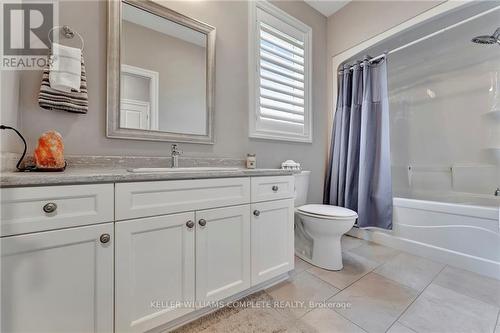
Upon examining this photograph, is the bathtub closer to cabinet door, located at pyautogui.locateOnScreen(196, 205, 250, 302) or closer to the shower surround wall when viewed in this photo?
→ the shower surround wall

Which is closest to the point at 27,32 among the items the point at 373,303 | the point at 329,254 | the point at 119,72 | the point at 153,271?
the point at 119,72

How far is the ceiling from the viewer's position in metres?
2.33

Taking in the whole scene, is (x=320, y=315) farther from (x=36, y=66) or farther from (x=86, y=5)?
(x=86, y=5)

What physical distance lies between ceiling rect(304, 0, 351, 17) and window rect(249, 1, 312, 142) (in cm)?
31

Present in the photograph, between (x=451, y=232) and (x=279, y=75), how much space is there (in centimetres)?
205

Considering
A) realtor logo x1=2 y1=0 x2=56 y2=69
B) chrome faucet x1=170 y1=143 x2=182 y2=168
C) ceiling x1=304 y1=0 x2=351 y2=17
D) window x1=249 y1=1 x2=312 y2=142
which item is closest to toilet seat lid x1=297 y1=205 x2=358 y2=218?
window x1=249 y1=1 x2=312 y2=142

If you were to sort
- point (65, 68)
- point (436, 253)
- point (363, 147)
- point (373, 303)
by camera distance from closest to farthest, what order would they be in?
point (65, 68)
point (373, 303)
point (436, 253)
point (363, 147)

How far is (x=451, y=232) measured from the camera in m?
1.71

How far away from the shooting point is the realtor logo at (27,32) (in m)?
1.03

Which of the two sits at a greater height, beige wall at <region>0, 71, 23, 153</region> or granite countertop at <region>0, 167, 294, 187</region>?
beige wall at <region>0, 71, 23, 153</region>

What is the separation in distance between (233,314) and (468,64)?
11.2ft

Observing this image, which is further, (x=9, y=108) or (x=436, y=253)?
(x=436, y=253)

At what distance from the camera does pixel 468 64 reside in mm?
2307

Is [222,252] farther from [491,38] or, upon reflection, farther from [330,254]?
[491,38]
